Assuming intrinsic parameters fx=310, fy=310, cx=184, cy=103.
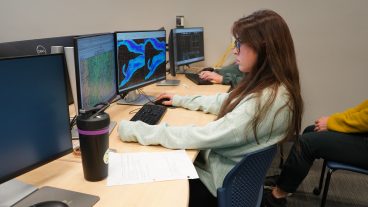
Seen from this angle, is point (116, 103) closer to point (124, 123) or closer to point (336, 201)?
point (124, 123)

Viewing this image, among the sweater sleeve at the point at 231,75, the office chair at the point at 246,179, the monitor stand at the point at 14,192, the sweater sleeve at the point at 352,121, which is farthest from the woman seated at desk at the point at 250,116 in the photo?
the sweater sleeve at the point at 231,75

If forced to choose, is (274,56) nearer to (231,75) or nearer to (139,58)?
(139,58)

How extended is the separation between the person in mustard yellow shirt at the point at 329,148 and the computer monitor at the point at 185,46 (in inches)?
48.7

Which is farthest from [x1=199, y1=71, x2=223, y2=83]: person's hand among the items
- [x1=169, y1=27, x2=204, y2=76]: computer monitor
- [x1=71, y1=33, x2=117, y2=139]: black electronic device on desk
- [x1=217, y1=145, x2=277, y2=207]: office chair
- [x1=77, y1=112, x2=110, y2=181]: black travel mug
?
[x1=77, y1=112, x2=110, y2=181]: black travel mug

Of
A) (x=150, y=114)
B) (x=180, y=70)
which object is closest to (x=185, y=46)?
(x=180, y=70)

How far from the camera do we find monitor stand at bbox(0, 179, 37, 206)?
2.95 feet

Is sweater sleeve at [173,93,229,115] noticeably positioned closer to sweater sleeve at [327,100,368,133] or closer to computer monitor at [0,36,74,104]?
computer monitor at [0,36,74,104]

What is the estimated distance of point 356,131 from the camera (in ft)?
6.26

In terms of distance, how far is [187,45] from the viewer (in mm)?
2857

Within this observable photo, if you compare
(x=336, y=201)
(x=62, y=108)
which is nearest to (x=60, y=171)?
(x=62, y=108)

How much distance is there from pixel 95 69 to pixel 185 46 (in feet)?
4.99

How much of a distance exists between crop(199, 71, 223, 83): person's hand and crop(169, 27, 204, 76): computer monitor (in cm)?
26

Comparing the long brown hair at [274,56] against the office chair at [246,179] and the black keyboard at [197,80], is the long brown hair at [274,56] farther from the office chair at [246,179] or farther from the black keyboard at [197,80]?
the black keyboard at [197,80]

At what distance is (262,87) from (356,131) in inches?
40.2
